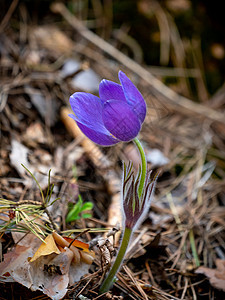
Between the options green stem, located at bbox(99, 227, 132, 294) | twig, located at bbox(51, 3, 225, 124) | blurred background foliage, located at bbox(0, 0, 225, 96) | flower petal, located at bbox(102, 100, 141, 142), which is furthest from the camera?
blurred background foliage, located at bbox(0, 0, 225, 96)

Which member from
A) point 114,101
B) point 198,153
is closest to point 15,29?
point 198,153

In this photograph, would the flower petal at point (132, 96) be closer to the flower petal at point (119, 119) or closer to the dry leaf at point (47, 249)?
the flower petal at point (119, 119)

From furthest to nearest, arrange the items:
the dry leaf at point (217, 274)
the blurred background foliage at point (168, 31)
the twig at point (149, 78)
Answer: the blurred background foliage at point (168, 31), the twig at point (149, 78), the dry leaf at point (217, 274)

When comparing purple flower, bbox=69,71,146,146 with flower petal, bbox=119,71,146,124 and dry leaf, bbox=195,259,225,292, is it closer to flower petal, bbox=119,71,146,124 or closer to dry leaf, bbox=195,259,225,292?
flower petal, bbox=119,71,146,124

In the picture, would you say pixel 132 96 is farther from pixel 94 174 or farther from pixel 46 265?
pixel 94 174

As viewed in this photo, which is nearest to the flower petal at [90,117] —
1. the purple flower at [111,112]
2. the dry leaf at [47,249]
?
the purple flower at [111,112]

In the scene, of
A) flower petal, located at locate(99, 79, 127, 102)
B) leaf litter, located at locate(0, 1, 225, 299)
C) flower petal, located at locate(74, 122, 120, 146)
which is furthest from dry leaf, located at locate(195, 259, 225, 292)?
flower petal, located at locate(99, 79, 127, 102)
